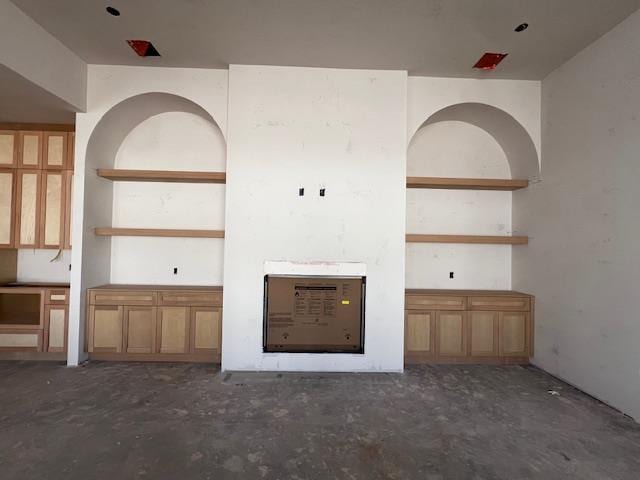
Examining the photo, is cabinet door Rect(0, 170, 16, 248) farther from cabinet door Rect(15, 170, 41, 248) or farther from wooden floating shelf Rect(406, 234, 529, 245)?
wooden floating shelf Rect(406, 234, 529, 245)

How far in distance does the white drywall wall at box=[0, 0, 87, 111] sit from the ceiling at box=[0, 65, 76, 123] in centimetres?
7

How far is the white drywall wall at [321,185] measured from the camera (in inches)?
138

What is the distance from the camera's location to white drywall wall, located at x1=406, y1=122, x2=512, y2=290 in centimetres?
426

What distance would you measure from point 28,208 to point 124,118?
1501 millimetres

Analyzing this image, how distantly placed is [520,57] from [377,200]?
192cm

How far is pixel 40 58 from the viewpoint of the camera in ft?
9.84

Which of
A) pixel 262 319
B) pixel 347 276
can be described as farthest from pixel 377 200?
pixel 262 319

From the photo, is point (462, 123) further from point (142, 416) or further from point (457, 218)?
point (142, 416)

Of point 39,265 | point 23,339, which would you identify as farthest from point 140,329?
point 39,265

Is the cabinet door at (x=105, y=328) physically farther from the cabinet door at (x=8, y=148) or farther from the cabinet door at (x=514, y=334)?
the cabinet door at (x=514, y=334)

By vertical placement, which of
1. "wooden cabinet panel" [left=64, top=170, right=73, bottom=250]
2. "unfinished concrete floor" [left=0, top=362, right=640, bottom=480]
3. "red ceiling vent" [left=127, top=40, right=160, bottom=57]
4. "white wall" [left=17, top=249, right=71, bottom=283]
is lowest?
"unfinished concrete floor" [left=0, top=362, right=640, bottom=480]

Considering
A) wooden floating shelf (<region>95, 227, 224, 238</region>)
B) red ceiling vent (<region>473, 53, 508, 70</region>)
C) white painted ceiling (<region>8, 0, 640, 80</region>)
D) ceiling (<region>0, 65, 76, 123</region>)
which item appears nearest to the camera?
white painted ceiling (<region>8, 0, 640, 80</region>)

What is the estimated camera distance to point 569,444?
2.30 metres

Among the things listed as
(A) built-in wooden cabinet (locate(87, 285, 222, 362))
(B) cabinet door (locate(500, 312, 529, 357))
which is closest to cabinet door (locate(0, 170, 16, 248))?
(A) built-in wooden cabinet (locate(87, 285, 222, 362))
